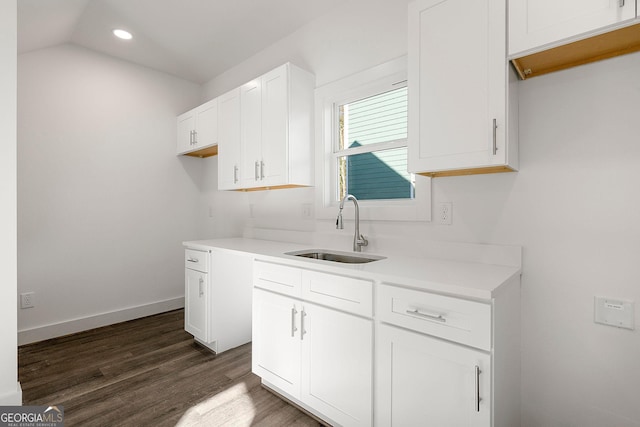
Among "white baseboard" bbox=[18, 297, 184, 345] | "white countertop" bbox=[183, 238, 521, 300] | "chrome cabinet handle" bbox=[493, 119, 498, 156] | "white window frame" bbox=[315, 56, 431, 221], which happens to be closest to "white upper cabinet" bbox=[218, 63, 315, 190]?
"white window frame" bbox=[315, 56, 431, 221]

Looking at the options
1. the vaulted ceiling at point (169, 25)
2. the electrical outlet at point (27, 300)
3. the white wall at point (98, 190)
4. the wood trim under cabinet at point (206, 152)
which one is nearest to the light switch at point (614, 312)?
the vaulted ceiling at point (169, 25)

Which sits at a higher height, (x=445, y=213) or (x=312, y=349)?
(x=445, y=213)

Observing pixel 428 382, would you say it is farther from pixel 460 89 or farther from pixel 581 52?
pixel 581 52

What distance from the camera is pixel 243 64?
10.9 ft

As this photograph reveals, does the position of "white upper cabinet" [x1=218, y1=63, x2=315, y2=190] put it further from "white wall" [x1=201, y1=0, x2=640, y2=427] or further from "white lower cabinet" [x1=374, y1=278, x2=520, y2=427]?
"white lower cabinet" [x1=374, y1=278, x2=520, y2=427]

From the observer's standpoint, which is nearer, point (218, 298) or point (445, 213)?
point (445, 213)

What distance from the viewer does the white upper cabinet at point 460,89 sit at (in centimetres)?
138

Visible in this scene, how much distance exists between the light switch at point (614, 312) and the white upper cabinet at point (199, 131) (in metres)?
3.07

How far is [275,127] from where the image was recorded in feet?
8.22

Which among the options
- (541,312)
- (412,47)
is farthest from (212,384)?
(412,47)

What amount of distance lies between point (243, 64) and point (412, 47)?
2.20 m

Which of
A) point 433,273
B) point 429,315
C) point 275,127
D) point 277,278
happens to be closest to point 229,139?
point 275,127

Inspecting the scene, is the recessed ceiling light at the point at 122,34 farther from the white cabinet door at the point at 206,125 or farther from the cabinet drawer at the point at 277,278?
the cabinet drawer at the point at 277,278

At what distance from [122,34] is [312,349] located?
313 cm
